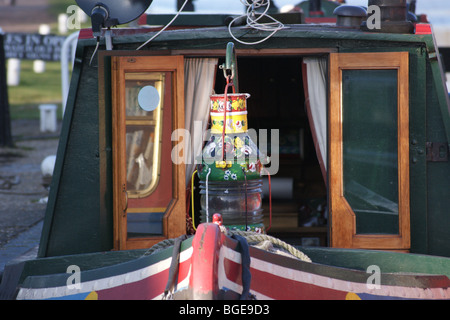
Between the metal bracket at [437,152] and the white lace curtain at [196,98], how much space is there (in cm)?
197

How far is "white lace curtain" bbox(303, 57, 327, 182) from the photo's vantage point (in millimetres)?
6773

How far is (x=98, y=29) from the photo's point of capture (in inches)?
245

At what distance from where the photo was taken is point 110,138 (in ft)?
21.0

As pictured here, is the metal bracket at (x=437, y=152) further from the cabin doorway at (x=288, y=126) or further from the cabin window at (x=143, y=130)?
the cabin doorway at (x=288, y=126)

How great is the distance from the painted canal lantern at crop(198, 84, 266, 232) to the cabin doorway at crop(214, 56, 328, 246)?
2865mm

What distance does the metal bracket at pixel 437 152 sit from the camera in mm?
6383

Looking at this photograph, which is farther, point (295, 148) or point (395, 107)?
point (295, 148)

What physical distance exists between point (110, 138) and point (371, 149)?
2213 millimetres

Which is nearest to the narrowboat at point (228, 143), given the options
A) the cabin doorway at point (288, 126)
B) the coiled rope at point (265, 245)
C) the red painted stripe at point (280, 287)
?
the coiled rope at point (265, 245)

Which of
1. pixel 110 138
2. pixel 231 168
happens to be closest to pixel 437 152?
pixel 231 168

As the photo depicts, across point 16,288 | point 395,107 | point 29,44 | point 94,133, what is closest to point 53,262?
point 16,288

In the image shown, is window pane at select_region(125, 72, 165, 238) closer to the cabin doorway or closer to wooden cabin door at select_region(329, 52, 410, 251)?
wooden cabin door at select_region(329, 52, 410, 251)

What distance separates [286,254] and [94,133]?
2.08 meters

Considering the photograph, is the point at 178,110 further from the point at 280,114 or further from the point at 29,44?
the point at 29,44
